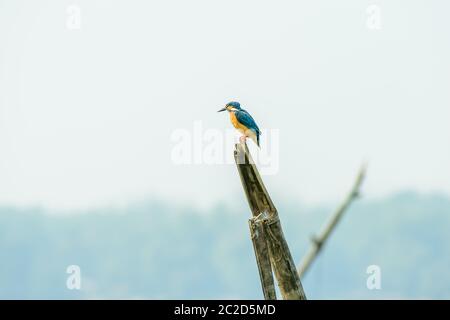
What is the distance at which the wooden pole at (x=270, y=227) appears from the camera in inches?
251

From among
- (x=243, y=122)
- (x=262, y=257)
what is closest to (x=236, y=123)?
(x=243, y=122)

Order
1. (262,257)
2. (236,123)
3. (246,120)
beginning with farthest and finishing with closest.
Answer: (236,123), (246,120), (262,257)

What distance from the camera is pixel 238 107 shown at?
812 cm

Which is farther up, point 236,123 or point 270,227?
point 236,123

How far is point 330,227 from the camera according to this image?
10773 mm

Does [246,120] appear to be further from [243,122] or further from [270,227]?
[270,227]

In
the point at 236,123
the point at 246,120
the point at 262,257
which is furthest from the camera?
the point at 236,123

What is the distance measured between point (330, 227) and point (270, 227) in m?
4.66

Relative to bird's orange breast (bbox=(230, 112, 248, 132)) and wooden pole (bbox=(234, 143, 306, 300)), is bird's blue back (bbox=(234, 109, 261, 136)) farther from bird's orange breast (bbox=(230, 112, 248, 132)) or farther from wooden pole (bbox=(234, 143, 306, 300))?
wooden pole (bbox=(234, 143, 306, 300))

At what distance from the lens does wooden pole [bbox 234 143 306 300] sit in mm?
6363

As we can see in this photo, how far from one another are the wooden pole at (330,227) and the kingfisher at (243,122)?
2.86 m
